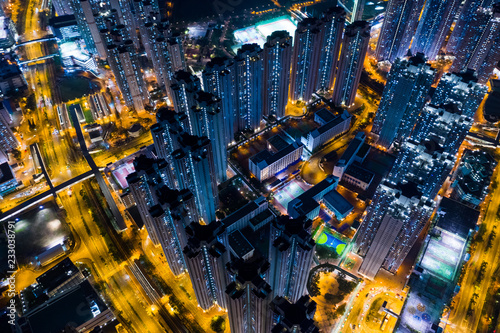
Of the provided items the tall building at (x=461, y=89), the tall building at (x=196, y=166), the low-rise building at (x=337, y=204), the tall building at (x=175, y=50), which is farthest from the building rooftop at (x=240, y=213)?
the tall building at (x=175, y=50)

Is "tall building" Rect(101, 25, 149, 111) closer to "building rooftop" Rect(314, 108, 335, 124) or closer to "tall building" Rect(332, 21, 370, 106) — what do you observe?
"building rooftop" Rect(314, 108, 335, 124)

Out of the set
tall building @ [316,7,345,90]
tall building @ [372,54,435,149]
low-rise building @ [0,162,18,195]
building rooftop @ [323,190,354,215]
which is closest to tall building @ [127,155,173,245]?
building rooftop @ [323,190,354,215]

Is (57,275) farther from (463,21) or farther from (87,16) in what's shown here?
(463,21)

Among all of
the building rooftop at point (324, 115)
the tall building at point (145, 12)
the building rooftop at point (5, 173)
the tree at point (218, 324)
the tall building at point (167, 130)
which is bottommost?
the tree at point (218, 324)

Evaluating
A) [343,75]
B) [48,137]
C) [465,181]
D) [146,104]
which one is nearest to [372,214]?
[465,181]

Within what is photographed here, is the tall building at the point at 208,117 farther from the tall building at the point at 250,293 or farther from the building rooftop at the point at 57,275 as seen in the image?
the building rooftop at the point at 57,275

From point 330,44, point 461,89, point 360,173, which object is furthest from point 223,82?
point 461,89
